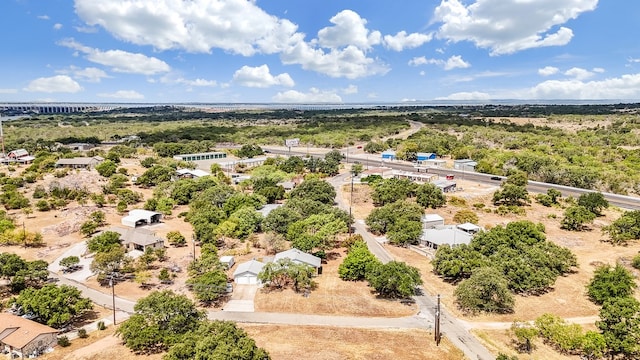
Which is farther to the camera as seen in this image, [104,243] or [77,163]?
[77,163]

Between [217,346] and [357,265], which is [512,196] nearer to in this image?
[357,265]

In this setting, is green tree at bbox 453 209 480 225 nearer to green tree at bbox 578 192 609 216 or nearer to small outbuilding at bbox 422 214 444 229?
small outbuilding at bbox 422 214 444 229

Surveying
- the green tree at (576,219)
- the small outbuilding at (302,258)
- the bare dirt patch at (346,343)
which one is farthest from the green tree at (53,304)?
the green tree at (576,219)

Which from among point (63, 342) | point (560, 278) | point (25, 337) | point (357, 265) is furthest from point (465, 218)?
point (25, 337)

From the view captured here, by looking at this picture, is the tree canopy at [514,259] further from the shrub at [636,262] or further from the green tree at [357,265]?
the green tree at [357,265]

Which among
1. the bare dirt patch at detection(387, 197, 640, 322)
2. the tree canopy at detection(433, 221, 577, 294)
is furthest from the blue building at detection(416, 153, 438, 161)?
the tree canopy at detection(433, 221, 577, 294)

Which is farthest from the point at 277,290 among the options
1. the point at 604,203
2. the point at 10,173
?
the point at 10,173
